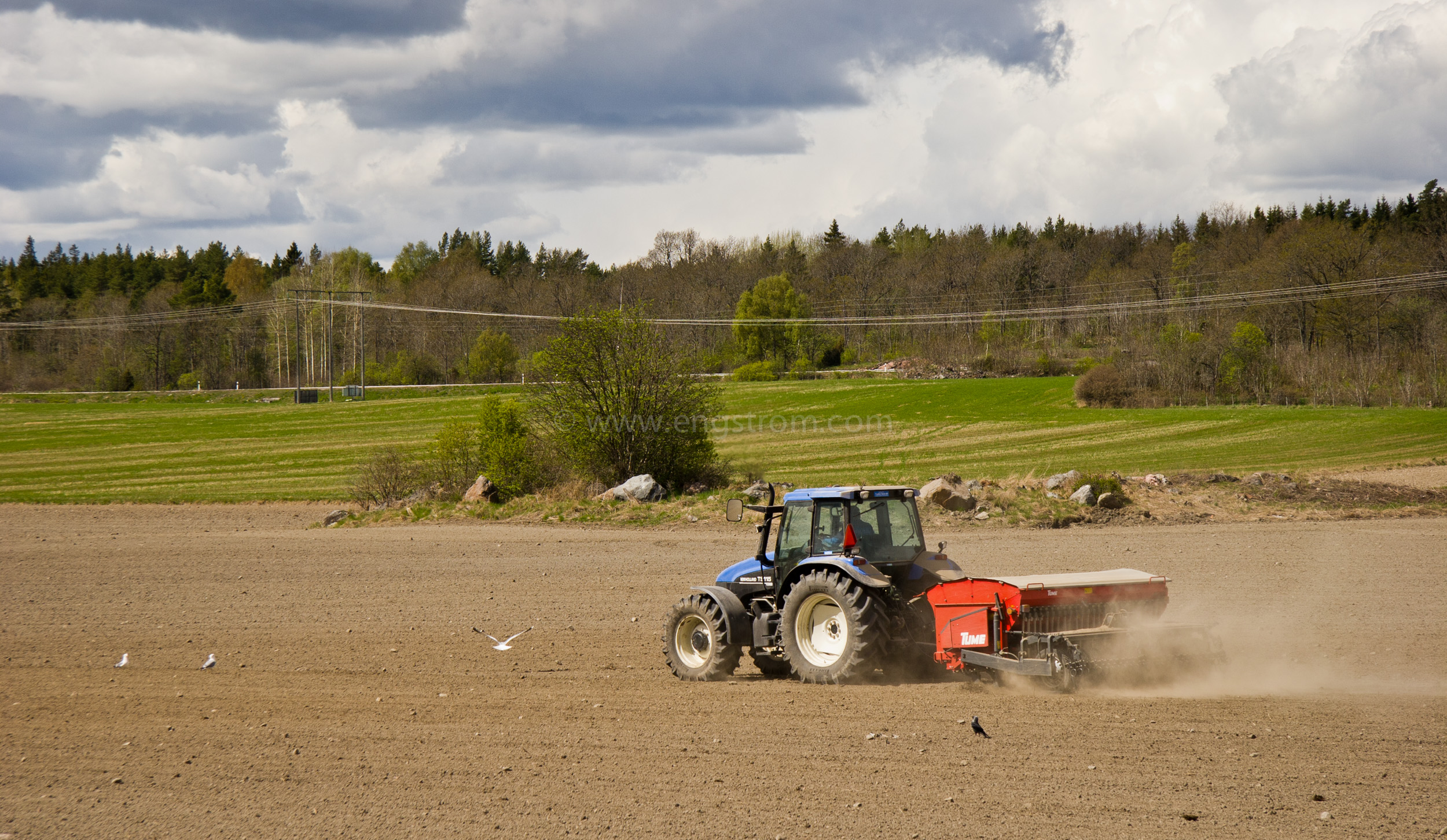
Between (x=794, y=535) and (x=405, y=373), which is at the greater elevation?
(x=405, y=373)

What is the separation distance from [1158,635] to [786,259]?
108 metres

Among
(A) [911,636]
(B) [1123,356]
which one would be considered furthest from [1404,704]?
(B) [1123,356]

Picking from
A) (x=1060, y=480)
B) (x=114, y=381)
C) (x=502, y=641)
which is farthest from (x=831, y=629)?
(x=114, y=381)

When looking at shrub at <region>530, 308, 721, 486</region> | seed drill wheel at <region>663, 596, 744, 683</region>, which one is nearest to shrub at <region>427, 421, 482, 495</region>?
shrub at <region>530, 308, 721, 486</region>

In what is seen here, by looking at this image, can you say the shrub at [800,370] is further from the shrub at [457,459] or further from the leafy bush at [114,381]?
the leafy bush at [114,381]

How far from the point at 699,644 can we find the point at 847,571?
214 cm

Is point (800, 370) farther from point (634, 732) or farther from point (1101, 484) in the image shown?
point (634, 732)

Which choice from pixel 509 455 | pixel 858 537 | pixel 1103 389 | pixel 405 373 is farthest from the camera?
pixel 405 373

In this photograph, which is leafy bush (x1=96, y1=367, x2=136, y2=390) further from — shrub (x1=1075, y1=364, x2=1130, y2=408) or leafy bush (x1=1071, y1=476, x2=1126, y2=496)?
leafy bush (x1=1071, y1=476, x2=1126, y2=496)

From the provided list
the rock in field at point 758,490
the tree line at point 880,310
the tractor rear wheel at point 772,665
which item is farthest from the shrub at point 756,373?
the tractor rear wheel at point 772,665

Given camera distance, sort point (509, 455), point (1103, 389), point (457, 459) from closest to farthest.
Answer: point (509, 455) → point (457, 459) → point (1103, 389)

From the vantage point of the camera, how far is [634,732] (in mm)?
8078

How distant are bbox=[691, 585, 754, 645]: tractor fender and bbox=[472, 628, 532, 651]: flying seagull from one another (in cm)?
340

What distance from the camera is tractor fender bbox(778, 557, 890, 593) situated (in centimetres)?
888
